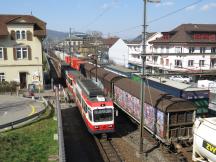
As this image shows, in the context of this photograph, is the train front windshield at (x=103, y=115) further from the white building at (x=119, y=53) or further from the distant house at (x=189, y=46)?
the white building at (x=119, y=53)

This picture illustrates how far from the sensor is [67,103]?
35969 mm

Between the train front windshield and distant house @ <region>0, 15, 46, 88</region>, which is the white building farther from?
the train front windshield

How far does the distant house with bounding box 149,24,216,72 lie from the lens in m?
56.3

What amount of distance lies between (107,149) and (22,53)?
25608 mm

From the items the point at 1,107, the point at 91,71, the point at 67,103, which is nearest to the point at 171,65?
the point at 91,71

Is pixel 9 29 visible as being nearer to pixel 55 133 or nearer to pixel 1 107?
pixel 1 107

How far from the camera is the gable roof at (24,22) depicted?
128 ft

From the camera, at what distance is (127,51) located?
283 feet

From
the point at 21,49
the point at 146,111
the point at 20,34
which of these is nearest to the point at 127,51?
the point at 21,49

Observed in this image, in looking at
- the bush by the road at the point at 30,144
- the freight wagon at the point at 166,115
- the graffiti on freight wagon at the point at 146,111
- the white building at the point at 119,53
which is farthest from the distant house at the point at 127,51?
the bush by the road at the point at 30,144

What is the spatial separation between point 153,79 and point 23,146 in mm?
21775

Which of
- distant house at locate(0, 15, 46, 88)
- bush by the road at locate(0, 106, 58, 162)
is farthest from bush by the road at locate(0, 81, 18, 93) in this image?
bush by the road at locate(0, 106, 58, 162)

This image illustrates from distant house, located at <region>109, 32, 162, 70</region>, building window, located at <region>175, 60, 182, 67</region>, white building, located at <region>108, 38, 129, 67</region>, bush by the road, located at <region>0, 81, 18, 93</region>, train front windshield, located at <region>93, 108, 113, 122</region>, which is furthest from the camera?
white building, located at <region>108, 38, 129, 67</region>

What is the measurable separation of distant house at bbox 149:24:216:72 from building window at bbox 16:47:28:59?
28435mm
